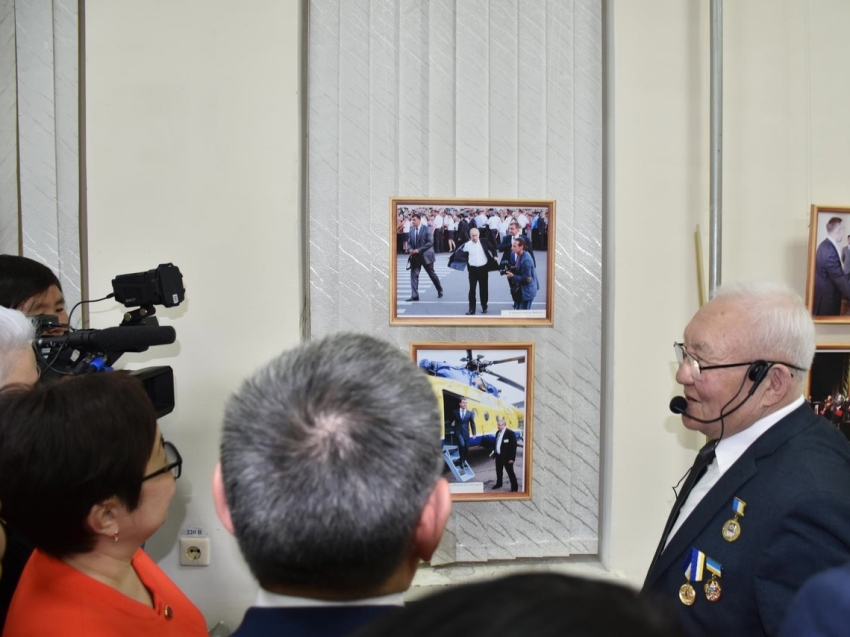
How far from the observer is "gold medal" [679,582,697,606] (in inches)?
49.8

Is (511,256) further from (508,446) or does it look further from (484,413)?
(508,446)

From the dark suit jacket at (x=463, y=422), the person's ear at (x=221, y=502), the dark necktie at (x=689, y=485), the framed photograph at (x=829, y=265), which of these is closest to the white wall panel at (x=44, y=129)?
the dark suit jacket at (x=463, y=422)

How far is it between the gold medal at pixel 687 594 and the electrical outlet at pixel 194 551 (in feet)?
4.78

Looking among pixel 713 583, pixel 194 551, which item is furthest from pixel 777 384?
pixel 194 551

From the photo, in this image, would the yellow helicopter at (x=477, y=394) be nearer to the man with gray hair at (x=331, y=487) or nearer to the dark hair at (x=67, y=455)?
the dark hair at (x=67, y=455)

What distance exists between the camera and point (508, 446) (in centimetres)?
211

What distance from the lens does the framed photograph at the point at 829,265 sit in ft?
6.84

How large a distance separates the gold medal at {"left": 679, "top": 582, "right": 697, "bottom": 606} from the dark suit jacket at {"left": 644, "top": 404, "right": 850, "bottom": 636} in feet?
0.04

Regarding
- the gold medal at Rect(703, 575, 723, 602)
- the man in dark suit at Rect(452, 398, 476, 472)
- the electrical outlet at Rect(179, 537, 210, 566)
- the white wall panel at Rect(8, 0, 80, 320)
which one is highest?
the white wall panel at Rect(8, 0, 80, 320)

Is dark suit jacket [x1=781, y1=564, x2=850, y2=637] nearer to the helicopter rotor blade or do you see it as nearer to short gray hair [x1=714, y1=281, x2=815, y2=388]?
short gray hair [x1=714, y1=281, x2=815, y2=388]

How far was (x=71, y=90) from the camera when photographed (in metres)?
1.93

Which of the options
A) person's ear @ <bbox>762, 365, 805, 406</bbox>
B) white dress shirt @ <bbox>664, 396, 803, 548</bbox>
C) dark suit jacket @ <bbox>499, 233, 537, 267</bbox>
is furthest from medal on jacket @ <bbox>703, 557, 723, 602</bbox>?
dark suit jacket @ <bbox>499, 233, 537, 267</bbox>

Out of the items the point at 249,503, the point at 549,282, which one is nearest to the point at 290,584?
the point at 249,503

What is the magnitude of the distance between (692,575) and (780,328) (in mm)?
580
